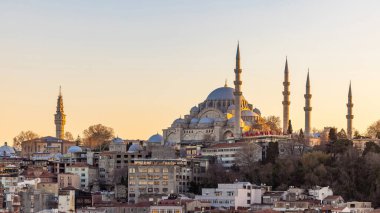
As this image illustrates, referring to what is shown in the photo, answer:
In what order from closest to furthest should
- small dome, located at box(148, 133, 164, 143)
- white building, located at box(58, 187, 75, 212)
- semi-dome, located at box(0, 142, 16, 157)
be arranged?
white building, located at box(58, 187, 75, 212) → small dome, located at box(148, 133, 164, 143) → semi-dome, located at box(0, 142, 16, 157)

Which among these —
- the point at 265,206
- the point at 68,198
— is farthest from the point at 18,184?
the point at 265,206

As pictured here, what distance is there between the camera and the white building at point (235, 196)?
161 ft

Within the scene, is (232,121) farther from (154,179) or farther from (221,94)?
(154,179)

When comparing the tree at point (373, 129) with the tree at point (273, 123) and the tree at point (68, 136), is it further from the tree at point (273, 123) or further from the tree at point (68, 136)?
the tree at point (68, 136)

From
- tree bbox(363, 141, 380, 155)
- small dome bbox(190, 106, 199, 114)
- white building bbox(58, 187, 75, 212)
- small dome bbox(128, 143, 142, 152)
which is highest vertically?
small dome bbox(190, 106, 199, 114)

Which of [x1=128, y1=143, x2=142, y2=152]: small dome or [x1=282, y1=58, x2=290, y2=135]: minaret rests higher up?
[x1=282, y1=58, x2=290, y2=135]: minaret

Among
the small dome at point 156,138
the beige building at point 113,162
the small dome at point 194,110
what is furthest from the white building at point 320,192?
the small dome at point 194,110

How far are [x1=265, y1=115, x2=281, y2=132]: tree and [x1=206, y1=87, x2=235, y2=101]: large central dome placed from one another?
9.43ft

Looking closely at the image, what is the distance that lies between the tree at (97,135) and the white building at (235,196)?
959 inches

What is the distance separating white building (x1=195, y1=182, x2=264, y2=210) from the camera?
161 ft

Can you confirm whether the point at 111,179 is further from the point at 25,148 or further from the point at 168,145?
the point at 25,148

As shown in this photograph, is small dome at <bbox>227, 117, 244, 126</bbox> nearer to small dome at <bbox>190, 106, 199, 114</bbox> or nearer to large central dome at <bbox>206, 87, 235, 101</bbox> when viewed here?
large central dome at <bbox>206, 87, 235, 101</bbox>

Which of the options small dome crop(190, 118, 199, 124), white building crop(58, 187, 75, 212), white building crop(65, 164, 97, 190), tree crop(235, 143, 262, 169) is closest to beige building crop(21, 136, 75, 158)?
small dome crop(190, 118, 199, 124)

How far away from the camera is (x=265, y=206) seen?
156 feet
